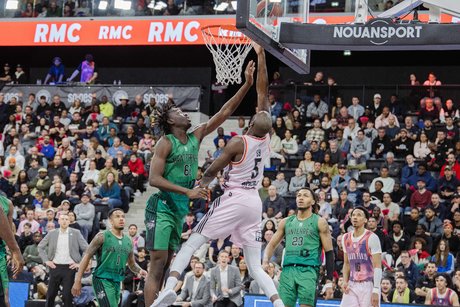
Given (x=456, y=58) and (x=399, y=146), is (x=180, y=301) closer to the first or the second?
(x=399, y=146)

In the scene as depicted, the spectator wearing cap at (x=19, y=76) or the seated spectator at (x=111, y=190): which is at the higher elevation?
the spectator wearing cap at (x=19, y=76)

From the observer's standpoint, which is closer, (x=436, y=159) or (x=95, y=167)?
(x=436, y=159)

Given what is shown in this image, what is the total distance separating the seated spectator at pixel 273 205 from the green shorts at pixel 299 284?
751 centimetres

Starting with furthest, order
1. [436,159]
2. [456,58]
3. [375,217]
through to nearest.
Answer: [456,58] < [436,159] < [375,217]

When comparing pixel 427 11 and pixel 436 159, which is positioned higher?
pixel 427 11

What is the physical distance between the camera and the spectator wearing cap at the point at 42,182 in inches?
901

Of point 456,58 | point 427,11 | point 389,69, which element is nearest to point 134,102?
point 389,69

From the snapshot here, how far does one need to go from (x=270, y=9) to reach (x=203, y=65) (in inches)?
711

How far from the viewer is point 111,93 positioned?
27.3 m

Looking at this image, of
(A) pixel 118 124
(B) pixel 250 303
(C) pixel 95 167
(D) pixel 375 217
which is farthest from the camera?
(A) pixel 118 124

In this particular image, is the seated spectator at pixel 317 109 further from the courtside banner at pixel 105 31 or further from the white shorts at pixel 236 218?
the white shorts at pixel 236 218

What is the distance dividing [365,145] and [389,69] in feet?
23.9

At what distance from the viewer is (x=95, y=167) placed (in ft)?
75.8

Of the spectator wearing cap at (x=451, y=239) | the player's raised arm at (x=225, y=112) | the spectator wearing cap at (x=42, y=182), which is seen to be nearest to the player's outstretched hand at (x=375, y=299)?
the player's raised arm at (x=225, y=112)
